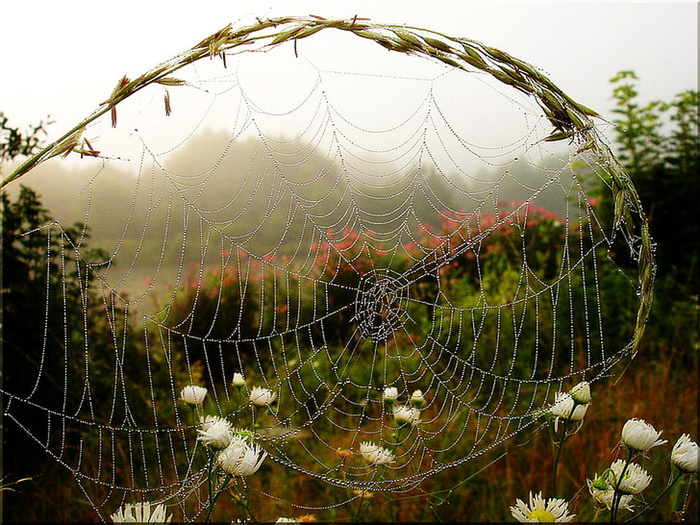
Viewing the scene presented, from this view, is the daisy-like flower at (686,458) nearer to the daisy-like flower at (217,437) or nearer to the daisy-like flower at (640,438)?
the daisy-like flower at (640,438)

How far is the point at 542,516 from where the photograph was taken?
2.41 ft

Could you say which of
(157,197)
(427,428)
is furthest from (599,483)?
(427,428)

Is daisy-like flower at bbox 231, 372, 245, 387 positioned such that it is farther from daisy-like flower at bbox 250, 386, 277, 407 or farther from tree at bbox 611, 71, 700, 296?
tree at bbox 611, 71, 700, 296

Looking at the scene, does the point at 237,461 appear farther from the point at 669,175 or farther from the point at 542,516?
the point at 669,175

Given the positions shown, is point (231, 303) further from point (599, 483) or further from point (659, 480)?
point (599, 483)

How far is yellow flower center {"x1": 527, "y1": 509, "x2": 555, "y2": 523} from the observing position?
730 millimetres

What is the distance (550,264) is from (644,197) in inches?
35.3

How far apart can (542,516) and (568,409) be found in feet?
0.60

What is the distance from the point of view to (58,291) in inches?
90.9

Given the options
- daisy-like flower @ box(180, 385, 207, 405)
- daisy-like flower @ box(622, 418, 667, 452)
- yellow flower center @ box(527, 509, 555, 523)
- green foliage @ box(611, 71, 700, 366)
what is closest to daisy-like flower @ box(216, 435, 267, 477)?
daisy-like flower @ box(180, 385, 207, 405)

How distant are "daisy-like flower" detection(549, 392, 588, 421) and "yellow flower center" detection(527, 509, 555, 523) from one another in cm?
15

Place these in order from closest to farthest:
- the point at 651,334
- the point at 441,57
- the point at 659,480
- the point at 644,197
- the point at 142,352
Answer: the point at 441,57, the point at 659,480, the point at 142,352, the point at 651,334, the point at 644,197

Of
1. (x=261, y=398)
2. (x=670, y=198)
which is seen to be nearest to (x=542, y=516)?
(x=261, y=398)

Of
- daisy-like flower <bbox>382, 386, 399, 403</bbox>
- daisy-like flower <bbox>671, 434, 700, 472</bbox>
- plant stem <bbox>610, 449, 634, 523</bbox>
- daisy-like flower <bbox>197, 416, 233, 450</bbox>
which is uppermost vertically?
daisy-like flower <bbox>382, 386, 399, 403</bbox>
